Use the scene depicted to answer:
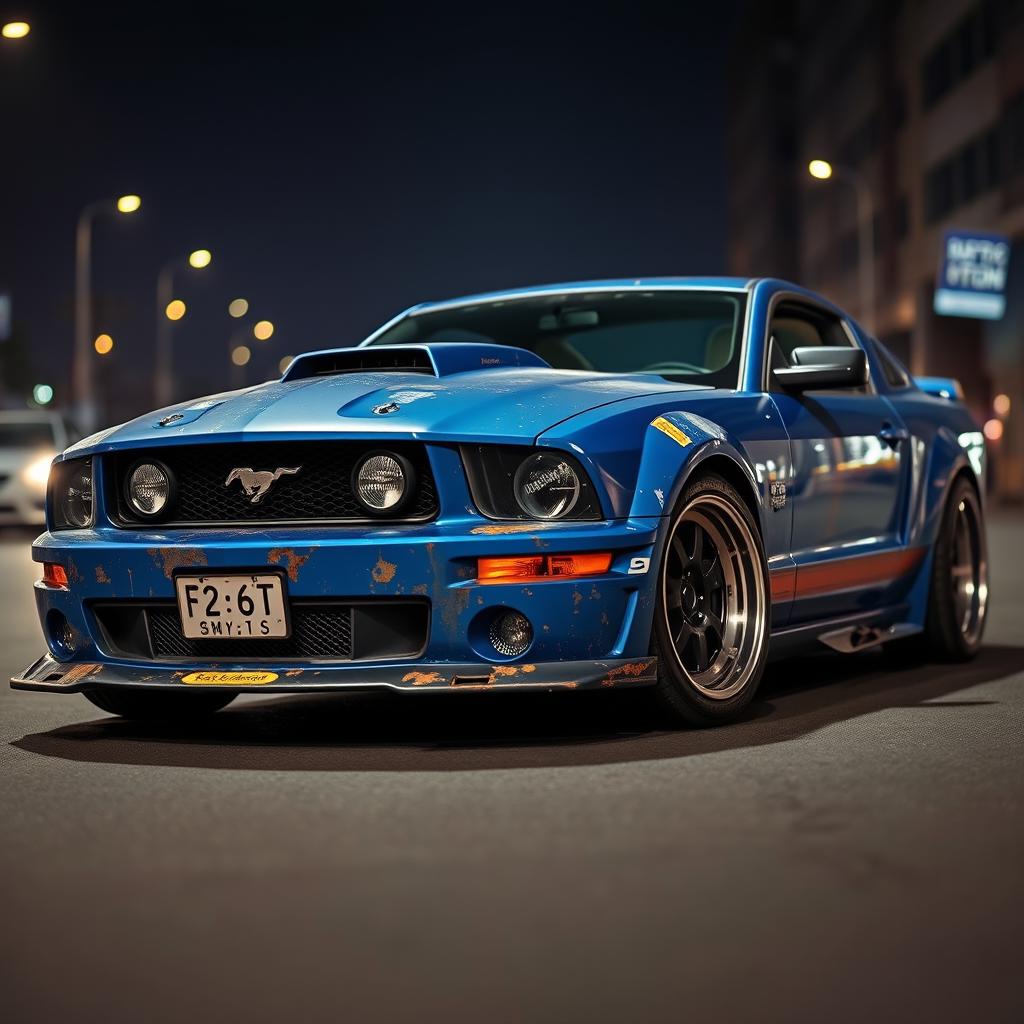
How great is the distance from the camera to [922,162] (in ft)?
180

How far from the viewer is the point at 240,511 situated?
5.96 meters

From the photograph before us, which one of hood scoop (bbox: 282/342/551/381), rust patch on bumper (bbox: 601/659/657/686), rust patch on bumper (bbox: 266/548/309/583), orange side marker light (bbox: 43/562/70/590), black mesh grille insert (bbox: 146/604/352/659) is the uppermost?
hood scoop (bbox: 282/342/551/381)

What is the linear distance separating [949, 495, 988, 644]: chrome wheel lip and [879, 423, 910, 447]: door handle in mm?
672

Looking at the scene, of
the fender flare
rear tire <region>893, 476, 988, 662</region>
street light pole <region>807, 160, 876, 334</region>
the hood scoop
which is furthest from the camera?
street light pole <region>807, 160, 876, 334</region>

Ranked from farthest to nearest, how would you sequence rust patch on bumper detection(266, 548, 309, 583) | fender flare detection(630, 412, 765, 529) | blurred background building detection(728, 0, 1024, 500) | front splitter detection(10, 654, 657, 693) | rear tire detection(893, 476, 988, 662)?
blurred background building detection(728, 0, 1024, 500)
rear tire detection(893, 476, 988, 662)
fender flare detection(630, 412, 765, 529)
rust patch on bumper detection(266, 548, 309, 583)
front splitter detection(10, 654, 657, 693)

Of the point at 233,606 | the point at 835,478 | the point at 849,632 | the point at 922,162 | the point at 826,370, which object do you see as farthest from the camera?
the point at 922,162

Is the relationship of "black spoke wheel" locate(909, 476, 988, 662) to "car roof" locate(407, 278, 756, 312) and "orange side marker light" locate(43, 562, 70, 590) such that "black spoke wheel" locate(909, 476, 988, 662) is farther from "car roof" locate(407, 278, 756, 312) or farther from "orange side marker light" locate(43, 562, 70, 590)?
"orange side marker light" locate(43, 562, 70, 590)

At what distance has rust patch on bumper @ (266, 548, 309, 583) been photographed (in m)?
5.71

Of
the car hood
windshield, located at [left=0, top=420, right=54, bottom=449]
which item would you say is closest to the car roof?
the car hood

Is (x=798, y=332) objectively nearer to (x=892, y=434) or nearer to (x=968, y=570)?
(x=892, y=434)

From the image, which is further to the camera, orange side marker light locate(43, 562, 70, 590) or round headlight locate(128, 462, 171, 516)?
orange side marker light locate(43, 562, 70, 590)

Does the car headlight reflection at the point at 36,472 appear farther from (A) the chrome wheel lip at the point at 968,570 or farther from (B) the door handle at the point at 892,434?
(B) the door handle at the point at 892,434

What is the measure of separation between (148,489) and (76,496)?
41 cm

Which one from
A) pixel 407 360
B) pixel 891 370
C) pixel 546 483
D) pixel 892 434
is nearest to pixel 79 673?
pixel 407 360
